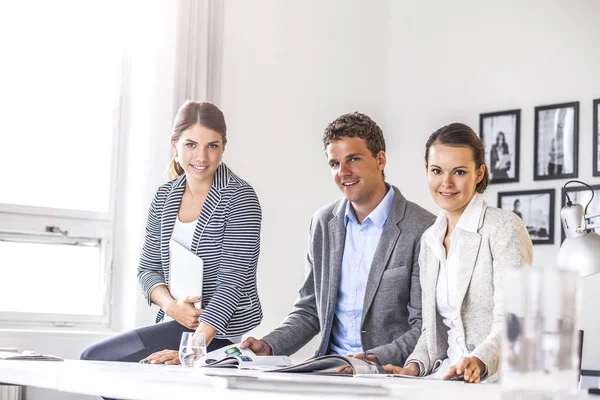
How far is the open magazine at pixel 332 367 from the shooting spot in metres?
1.66

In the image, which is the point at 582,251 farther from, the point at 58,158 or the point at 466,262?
the point at 58,158

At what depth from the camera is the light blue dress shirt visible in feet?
9.17

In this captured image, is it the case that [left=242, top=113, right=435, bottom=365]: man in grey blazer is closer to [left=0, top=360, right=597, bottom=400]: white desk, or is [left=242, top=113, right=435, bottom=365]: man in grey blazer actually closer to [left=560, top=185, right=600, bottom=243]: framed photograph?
[left=0, top=360, right=597, bottom=400]: white desk

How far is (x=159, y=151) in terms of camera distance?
14.1ft

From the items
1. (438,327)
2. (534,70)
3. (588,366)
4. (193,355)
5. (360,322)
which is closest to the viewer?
(193,355)

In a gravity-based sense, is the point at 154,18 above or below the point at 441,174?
above

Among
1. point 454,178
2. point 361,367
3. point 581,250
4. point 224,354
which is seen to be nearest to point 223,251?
point 224,354

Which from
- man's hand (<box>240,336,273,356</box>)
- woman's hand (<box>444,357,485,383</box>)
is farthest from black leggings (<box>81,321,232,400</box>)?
woman's hand (<box>444,357,485,383</box>)

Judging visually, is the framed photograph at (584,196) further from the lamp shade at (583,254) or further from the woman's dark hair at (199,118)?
the woman's dark hair at (199,118)

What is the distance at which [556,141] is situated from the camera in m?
5.12

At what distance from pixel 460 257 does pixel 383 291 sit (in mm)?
396

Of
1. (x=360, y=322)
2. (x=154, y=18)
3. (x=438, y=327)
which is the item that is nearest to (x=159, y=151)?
(x=154, y=18)

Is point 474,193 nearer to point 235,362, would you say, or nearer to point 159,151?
point 235,362

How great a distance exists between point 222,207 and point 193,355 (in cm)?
95
